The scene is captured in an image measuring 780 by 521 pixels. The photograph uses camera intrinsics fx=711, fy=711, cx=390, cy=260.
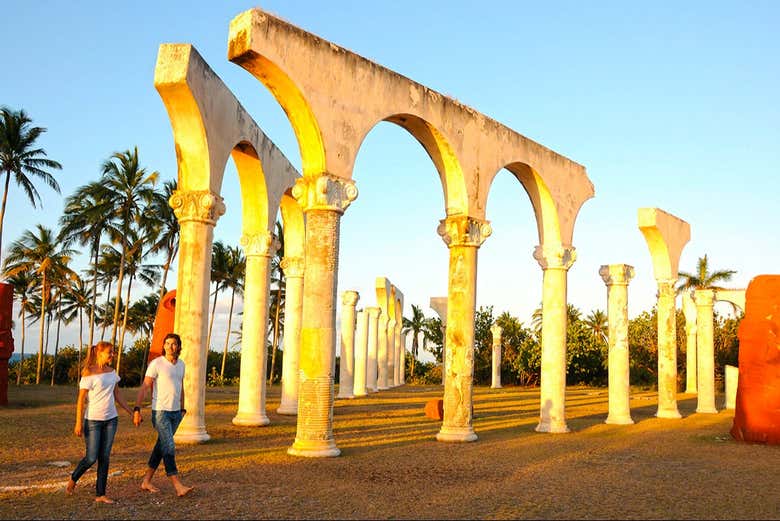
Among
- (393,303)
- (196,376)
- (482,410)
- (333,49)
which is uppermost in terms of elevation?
(333,49)

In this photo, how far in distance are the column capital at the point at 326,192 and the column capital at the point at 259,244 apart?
4093 millimetres

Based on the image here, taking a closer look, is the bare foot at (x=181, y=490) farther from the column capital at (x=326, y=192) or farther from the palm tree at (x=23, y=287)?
the palm tree at (x=23, y=287)

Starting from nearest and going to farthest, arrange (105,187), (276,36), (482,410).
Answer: (276,36) < (482,410) < (105,187)

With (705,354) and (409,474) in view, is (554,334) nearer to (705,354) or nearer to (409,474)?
(409,474)

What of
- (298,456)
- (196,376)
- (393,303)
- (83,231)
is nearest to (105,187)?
(83,231)

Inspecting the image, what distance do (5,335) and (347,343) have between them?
11.4 m

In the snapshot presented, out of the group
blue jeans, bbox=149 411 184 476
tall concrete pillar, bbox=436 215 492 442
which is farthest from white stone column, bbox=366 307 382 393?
blue jeans, bbox=149 411 184 476

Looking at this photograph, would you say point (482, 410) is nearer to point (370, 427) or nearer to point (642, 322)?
point (370, 427)

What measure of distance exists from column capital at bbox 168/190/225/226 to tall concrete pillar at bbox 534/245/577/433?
719cm

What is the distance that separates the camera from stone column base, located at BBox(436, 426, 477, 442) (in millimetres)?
12586

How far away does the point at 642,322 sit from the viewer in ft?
129

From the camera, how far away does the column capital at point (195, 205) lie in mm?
11648

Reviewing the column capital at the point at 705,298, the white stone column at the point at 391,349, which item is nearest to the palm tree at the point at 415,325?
the white stone column at the point at 391,349

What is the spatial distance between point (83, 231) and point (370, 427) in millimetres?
24399
